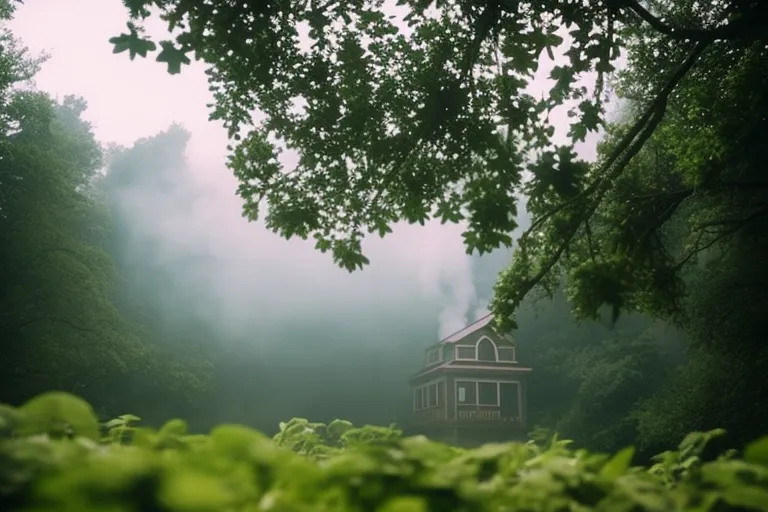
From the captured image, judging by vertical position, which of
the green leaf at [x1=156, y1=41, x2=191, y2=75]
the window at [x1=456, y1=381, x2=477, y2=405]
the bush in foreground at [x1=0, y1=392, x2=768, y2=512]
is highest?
the window at [x1=456, y1=381, x2=477, y2=405]

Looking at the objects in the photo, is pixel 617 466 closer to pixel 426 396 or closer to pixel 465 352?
pixel 465 352

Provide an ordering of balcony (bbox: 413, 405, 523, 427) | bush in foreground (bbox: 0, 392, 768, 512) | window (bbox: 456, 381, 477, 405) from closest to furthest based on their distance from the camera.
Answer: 1. bush in foreground (bbox: 0, 392, 768, 512)
2. balcony (bbox: 413, 405, 523, 427)
3. window (bbox: 456, 381, 477, 405)

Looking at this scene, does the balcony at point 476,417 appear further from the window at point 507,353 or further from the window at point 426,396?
the window at point 507,353

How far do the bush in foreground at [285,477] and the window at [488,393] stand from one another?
37824 mm

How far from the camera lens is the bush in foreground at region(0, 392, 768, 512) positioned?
999 millimetres

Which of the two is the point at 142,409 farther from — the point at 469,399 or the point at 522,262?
the point at 522,262

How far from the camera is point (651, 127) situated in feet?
25.5

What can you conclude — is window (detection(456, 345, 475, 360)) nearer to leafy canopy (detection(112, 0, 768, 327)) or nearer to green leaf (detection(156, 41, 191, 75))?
leafy canopy (detection(112, 0, 768, 327))

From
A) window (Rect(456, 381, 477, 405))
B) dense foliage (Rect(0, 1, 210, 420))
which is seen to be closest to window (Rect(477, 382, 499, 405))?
window (Rect(456, 381, 477, 405))

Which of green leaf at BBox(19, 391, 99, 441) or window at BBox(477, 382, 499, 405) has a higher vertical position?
window at BBox(477, 382, 499, 405)

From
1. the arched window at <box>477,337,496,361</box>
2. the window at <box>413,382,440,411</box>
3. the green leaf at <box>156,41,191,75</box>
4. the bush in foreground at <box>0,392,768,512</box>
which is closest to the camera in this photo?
the bush in foreground at <box>0,392,768,512</box>

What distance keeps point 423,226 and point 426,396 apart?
108 ft

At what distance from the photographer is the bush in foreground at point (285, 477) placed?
100cm

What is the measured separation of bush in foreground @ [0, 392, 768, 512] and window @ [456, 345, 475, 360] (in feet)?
124
